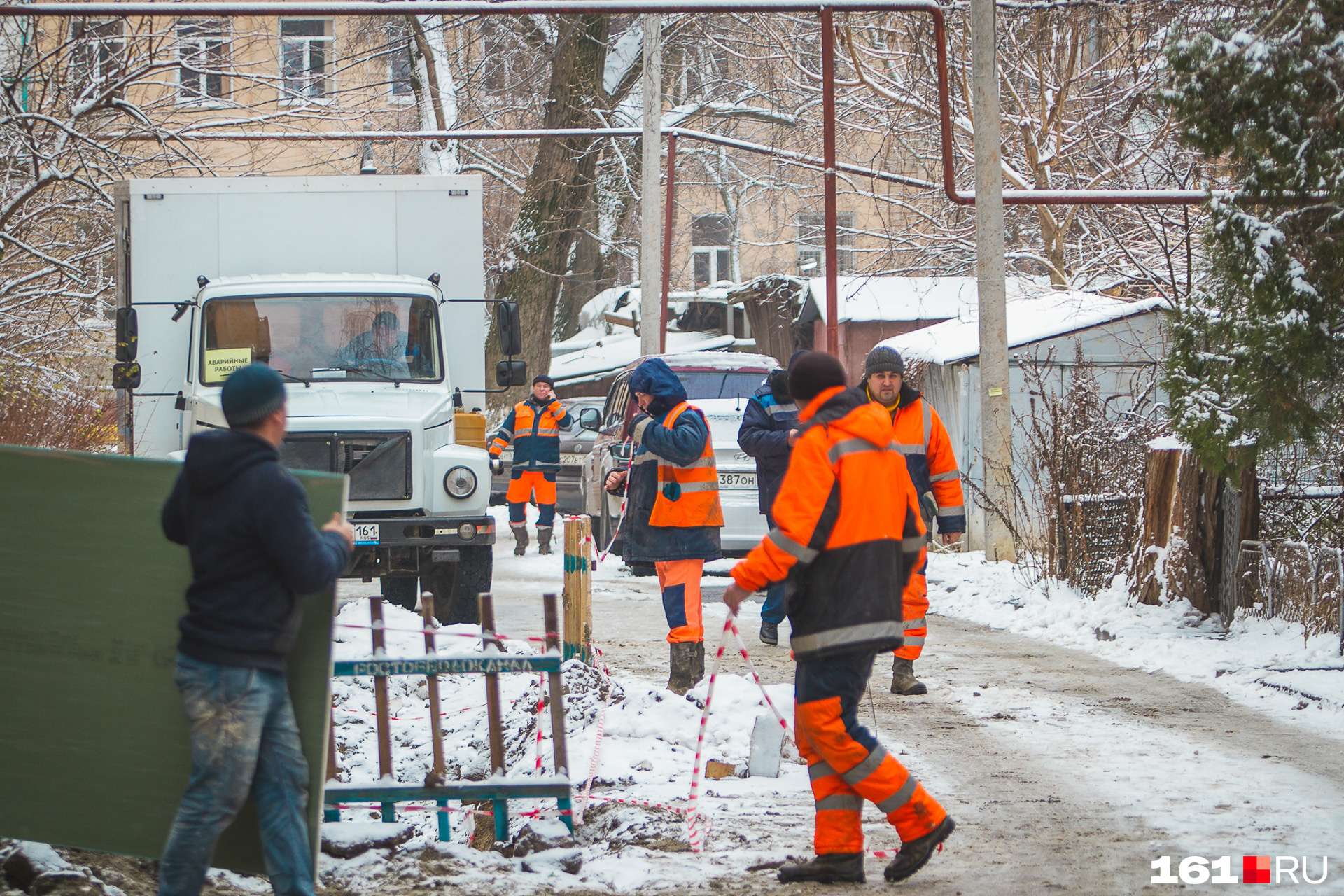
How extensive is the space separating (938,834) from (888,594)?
31.7 inches

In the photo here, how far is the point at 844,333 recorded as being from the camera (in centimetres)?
2138

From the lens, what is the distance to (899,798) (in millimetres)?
4531

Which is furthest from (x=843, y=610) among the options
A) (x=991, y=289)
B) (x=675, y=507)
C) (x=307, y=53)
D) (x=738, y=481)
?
(x=307, y=53)

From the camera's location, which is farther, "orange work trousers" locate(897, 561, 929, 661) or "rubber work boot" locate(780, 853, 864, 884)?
"orange work trousers" locate(897, 561, 929, 661)

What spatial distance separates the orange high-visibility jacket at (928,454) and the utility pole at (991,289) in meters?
5.02

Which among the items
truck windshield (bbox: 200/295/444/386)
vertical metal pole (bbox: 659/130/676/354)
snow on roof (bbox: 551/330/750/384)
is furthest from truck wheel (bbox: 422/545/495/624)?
snow on roof (bbox: 551/330/750/384)

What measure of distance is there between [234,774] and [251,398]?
1033mm

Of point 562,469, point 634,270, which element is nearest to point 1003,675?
point 562,469

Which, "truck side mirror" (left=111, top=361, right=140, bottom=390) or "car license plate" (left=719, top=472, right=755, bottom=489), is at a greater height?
"truck side mirror" (left=111, top=361, right=140, bottom=390)

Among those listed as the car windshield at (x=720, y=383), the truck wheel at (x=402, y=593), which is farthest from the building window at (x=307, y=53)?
the truck wheel at (x=402, y=593)

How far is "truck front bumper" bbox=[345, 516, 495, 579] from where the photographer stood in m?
9.27

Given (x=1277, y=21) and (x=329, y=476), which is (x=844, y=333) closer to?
(x=1277, y=21)

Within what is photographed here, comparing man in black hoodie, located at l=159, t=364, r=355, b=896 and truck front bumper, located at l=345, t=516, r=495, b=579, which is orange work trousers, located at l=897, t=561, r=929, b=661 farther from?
man in black hoodie, located at l=159, t=364, r=355, b=896

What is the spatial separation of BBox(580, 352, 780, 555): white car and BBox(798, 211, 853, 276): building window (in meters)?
7.53
